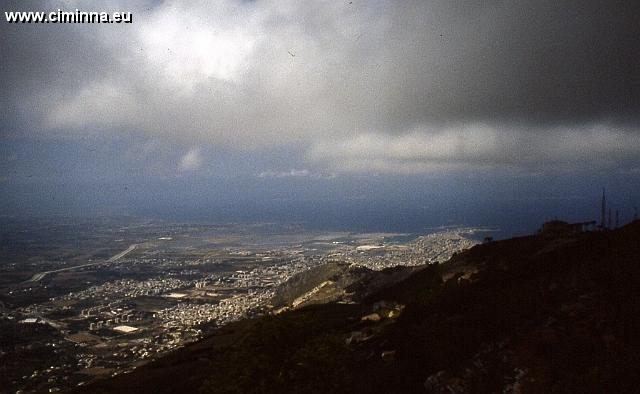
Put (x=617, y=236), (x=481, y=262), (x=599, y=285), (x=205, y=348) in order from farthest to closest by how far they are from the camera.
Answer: (x=205, y=348) → (x=481, y=262) → (x=617, y=236) → (x=599, y=285)

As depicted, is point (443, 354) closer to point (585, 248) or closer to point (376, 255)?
point (585, 248)

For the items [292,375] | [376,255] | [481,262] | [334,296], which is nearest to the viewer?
[292,375]

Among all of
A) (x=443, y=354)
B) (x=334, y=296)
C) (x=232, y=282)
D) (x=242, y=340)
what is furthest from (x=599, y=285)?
(x=232, y=282)

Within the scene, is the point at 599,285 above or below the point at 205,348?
above

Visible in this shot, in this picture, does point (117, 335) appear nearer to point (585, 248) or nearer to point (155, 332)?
point (155, 332)

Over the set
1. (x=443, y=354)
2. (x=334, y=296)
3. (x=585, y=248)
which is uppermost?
(x=585, y=248)

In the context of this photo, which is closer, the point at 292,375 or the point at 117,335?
the point at 292,375

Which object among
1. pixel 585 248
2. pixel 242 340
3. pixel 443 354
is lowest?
pixel 443 354

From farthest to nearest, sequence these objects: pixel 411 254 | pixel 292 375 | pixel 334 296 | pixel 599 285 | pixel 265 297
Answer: pixel 411 254 → pixel 265 297 → pixel 334 296 → pixel 599 285 → pixel 292 375

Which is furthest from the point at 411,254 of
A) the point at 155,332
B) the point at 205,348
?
the point at 205,348
